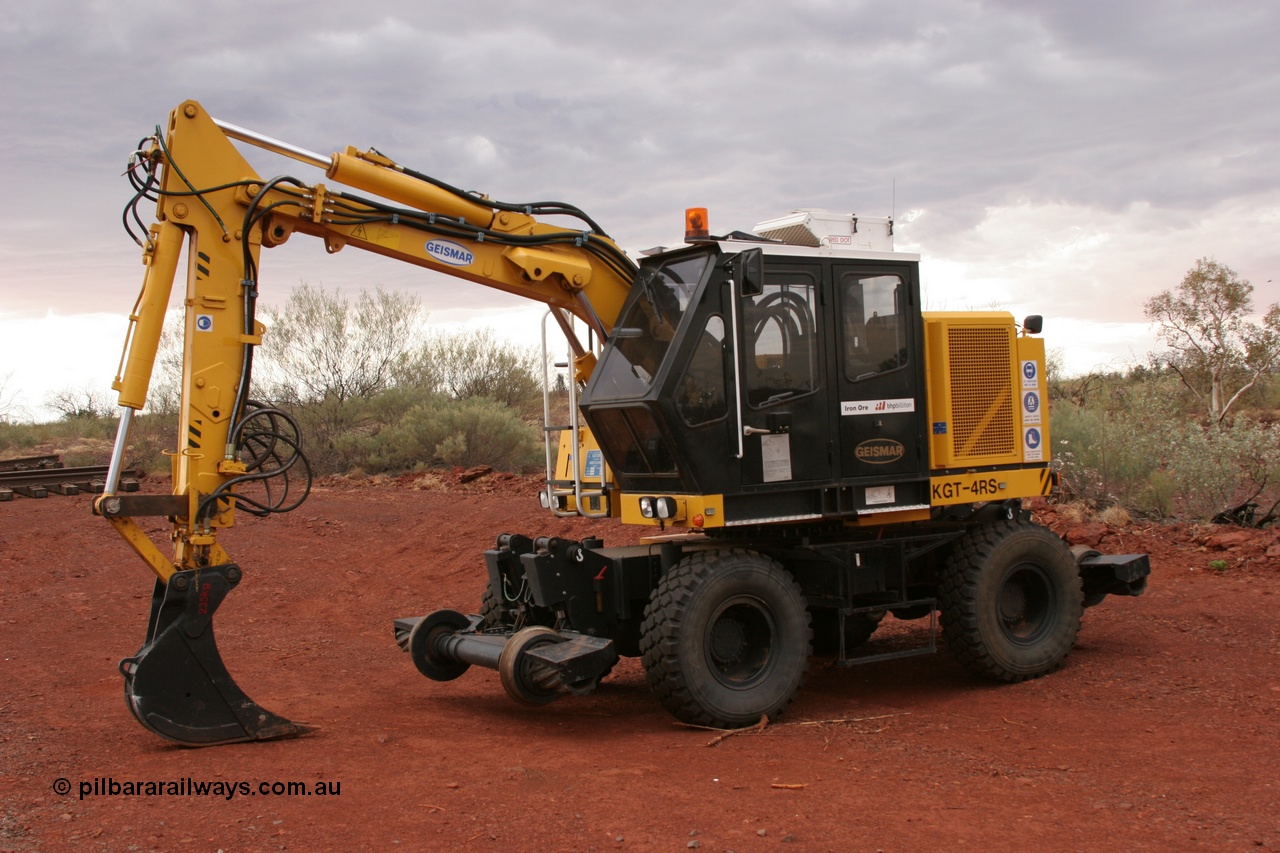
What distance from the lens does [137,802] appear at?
5.01m

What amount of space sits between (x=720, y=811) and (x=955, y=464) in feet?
12.3

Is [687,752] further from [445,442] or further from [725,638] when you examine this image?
[445,442]

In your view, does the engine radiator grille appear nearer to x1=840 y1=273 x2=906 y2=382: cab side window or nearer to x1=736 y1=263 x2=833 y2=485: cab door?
x1=840 y1=273 x2=906 y2=382: cab side window

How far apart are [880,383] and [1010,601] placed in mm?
2112

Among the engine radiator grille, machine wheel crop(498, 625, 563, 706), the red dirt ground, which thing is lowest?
the red dirt ground

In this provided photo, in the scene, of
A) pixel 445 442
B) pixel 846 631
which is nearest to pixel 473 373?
pixel 445 442

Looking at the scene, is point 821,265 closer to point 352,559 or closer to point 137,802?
point 137,802

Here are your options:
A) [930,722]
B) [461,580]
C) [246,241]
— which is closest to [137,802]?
[246,241]

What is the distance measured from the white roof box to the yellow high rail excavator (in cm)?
2

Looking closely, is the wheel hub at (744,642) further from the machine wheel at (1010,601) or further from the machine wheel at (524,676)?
the machine wheel at (1010,601)

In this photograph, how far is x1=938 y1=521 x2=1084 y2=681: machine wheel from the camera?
7883mm
